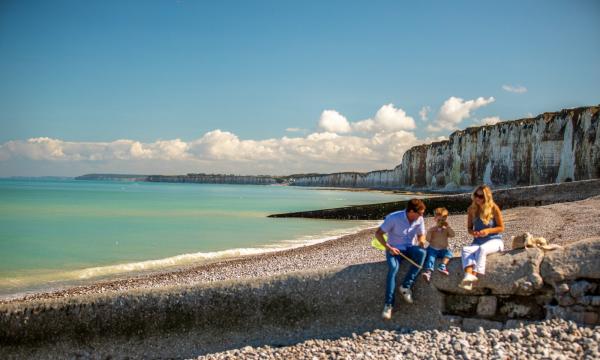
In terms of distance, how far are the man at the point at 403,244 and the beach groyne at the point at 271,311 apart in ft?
0.61

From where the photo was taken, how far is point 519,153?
56.3 meters

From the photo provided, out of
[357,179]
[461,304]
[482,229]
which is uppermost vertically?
[357,179]

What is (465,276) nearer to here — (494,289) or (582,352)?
(494,289)

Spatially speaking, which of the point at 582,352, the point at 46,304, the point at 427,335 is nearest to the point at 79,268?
the point at 46,304

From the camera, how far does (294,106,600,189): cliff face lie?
148ft

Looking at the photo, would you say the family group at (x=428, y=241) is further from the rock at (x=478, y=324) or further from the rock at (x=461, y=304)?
the rock at (x=478, y=324)

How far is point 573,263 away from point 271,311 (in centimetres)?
363

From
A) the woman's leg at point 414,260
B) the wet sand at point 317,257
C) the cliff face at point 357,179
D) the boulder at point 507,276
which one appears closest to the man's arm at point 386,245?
the woman's leg at point 414,260

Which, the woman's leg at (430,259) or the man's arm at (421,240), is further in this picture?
the man's arm at (421,240)

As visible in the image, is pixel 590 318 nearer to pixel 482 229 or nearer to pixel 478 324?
pixel 478 324

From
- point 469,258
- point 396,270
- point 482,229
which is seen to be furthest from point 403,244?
point 482,229

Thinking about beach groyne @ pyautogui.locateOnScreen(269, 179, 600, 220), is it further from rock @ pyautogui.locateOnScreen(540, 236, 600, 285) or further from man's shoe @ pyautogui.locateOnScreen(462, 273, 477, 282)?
man's shoe @ pyautogui.locateOnScreen(462, 273, 477, 282)

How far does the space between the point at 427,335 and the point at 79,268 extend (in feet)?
39.0

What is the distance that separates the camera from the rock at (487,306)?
17.2ft
